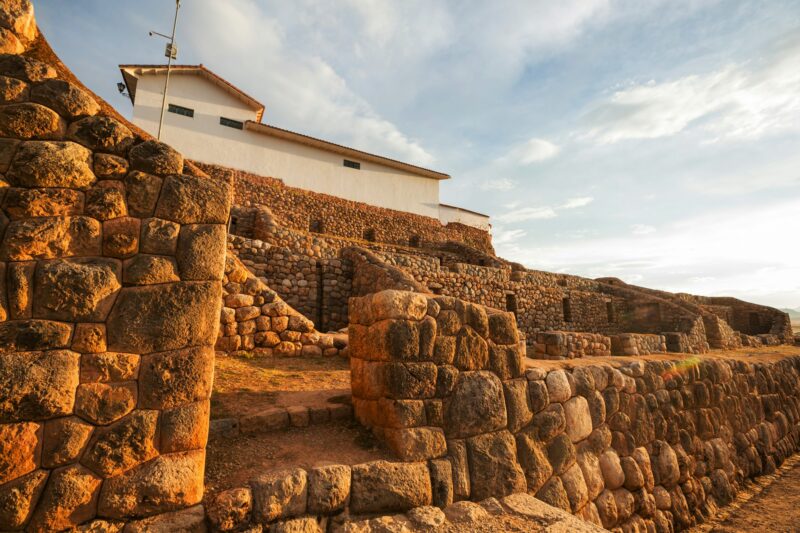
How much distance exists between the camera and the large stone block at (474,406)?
344 cm

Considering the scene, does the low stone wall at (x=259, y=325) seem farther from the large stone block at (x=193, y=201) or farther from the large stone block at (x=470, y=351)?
the large stone block at (x=193, y=201)

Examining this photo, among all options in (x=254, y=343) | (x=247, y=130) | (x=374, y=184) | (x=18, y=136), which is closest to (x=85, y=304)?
(x=18, y=136)

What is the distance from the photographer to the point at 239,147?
65.6 feet

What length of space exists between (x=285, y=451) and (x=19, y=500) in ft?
5.12

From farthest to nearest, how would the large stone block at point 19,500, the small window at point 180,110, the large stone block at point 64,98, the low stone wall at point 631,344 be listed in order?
the small window at point 180,110 → the low stone wall at point 631,344 → the large stone block at point 64,98 → the large stone block at point 19,500

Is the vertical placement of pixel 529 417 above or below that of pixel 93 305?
below

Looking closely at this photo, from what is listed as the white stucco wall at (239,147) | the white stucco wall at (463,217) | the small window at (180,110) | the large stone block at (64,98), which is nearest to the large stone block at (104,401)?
the large stone block at (64,98)

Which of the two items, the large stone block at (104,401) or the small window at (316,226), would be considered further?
the small window at (316,226)

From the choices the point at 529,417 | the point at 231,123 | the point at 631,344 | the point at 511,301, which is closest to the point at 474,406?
the point at 529,417

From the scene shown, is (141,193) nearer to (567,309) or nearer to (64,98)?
(64,98)

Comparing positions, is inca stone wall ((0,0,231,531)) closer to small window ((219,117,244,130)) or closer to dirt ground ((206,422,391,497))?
dirt ground ((206,422,391,497))

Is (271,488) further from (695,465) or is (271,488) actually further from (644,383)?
(695,465)

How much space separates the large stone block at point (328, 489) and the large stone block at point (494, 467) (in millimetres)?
1207

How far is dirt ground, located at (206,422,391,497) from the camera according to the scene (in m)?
2.68
